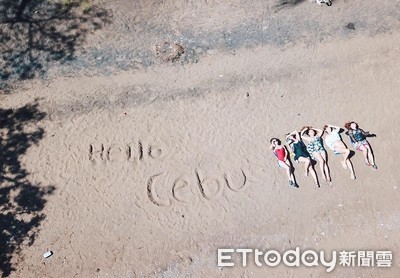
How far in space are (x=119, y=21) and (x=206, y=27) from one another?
255cm

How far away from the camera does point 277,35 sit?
12742mm

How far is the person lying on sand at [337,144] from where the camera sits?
1066cm

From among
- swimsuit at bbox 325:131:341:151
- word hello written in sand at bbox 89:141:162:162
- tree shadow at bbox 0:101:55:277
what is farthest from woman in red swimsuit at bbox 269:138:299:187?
tree shadow at bbox 0:101:55:277

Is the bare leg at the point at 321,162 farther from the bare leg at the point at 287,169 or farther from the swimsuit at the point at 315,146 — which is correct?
the bare leg at the point at 287,169

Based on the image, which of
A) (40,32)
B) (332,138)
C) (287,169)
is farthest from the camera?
(40,32)

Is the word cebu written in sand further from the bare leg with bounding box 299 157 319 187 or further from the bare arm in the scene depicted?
the bare arm

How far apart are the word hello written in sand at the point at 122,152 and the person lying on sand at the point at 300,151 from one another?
325 cm

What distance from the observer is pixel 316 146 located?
10852 millimetres

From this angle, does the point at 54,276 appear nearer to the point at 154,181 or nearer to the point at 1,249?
the point at 1,249

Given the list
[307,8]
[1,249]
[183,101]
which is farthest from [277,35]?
[1,249]

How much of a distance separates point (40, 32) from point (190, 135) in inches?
213

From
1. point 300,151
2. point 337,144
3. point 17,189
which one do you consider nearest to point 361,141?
point 337,144

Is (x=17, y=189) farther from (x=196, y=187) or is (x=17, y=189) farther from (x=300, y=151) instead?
(x=300, y=151)

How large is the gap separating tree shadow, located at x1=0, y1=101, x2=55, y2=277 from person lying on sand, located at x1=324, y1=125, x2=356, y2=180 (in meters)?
6.82
